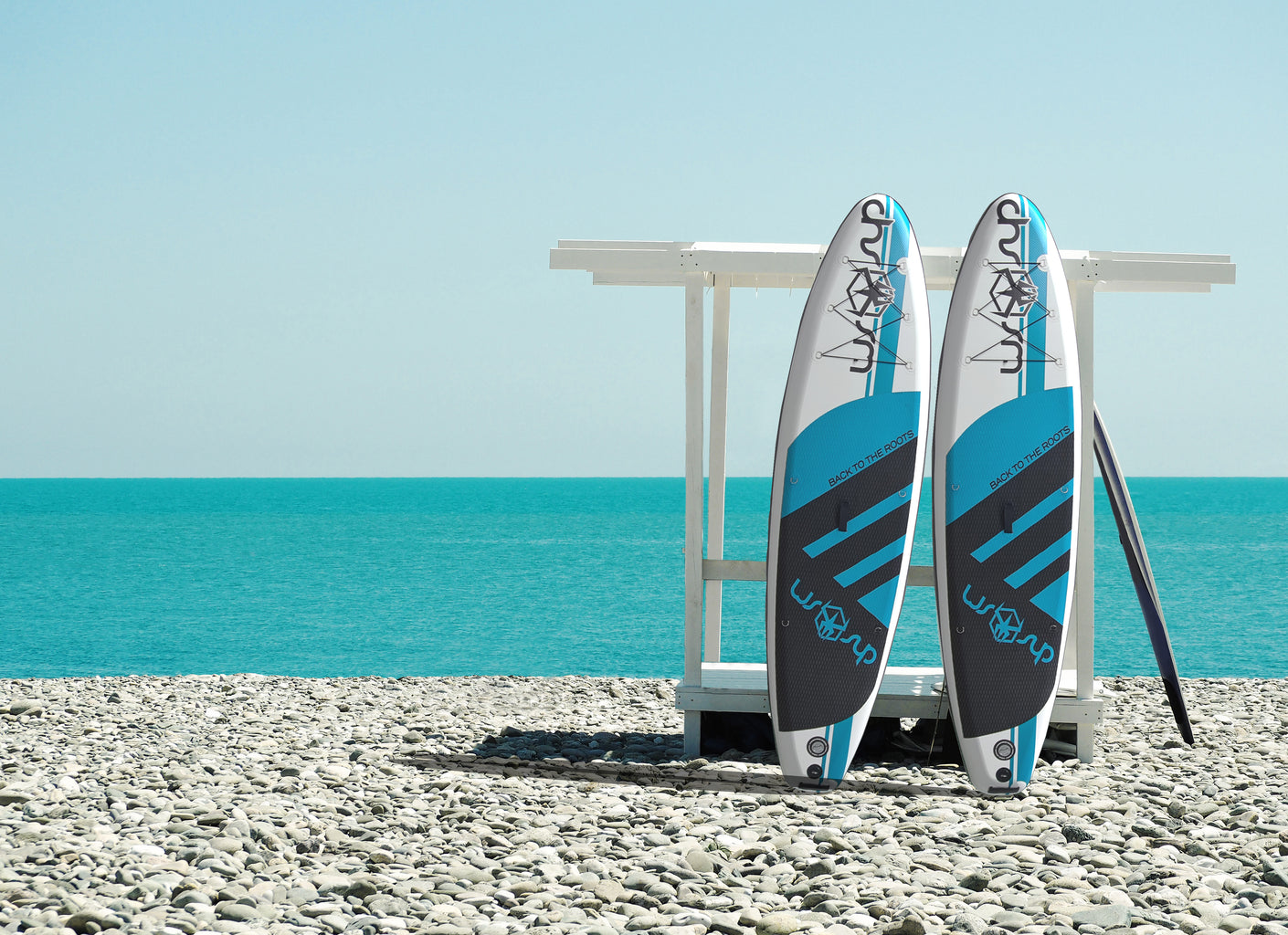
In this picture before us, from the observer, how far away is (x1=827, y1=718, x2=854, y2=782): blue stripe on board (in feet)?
15.5

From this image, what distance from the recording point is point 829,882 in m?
3.35

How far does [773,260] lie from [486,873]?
281cm

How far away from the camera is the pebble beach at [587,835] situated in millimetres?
3096

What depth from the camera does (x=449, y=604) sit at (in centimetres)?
2591

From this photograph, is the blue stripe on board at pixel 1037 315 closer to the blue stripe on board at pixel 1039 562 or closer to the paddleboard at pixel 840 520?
the paddleboard at pixel 840 520

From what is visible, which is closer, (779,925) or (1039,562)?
(779,925)

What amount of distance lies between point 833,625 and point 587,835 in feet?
4.76

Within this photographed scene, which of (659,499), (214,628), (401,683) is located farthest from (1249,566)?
(659,499)

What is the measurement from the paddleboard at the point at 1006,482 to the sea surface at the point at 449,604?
9763mm

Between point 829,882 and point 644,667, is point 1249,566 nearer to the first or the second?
point 644,667

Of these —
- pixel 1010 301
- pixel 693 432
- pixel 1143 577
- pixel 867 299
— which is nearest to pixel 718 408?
pixel 693 432

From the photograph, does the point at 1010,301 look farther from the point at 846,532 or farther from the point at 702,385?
the point at 702,385

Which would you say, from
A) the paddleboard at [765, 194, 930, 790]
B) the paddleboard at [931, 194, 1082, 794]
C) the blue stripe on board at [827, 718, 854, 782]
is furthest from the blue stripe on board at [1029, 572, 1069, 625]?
the blue stripe on board at [827, 718, 854, 782]

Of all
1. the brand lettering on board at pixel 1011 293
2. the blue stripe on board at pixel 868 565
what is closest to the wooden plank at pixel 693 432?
the blue stripe on board at pixel 868 565
